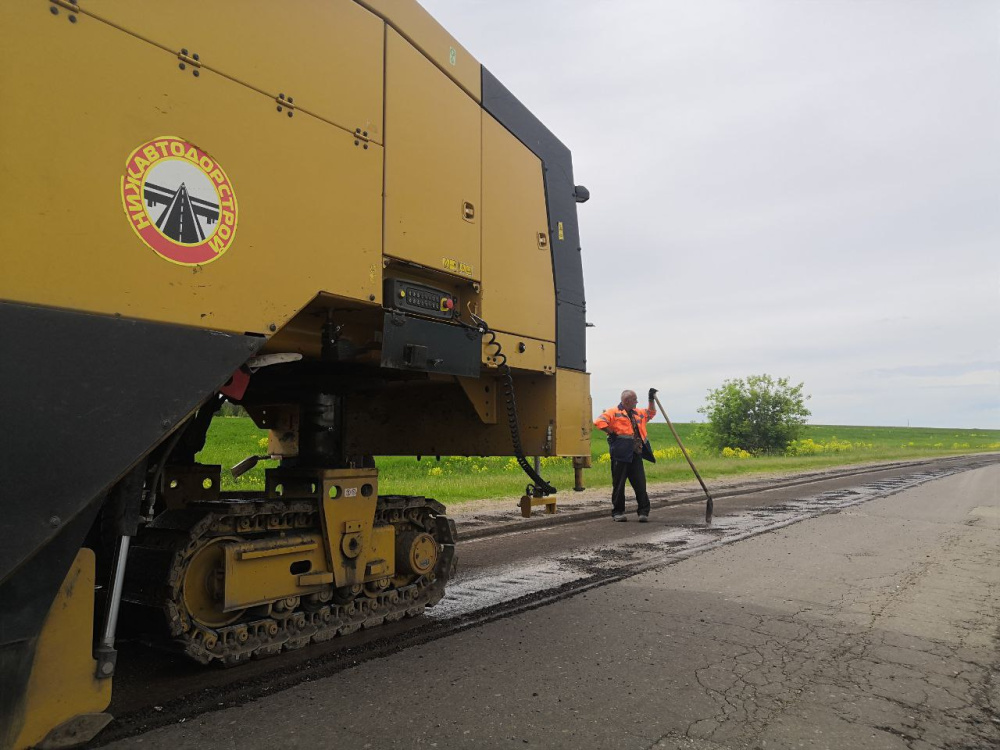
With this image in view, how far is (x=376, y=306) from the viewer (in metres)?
3.57

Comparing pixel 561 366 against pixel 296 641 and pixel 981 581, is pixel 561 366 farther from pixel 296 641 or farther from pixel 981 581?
pixel 981 581

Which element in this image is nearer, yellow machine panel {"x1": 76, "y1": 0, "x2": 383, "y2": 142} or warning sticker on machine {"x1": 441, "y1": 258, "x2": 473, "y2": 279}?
yellow machine panel {"x1": 76, "y1": 0, "x2": 383, "y2": 142}

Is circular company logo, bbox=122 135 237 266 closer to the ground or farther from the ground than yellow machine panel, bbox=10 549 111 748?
farther from the ground

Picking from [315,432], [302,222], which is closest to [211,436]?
[315,432]

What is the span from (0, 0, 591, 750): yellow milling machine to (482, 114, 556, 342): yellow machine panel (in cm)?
2

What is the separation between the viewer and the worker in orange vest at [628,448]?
10.3m

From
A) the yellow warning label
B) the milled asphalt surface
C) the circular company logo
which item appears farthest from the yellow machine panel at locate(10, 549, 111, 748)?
the yellow warning label

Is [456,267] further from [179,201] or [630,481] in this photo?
[630,481]

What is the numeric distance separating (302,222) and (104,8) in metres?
1.06

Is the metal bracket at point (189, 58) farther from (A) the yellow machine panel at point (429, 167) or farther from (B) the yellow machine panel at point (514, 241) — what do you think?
(B) the yellow machine panel at point (514, 241)

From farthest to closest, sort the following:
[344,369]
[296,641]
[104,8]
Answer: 1. [344,369]
2. [296,641]
3. [104,8]

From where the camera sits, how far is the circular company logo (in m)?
2.50

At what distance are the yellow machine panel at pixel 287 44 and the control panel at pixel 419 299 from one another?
0.78 m

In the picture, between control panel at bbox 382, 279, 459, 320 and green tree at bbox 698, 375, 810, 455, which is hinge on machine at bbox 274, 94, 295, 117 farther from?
green tree at bbox 698, 375, 810, 455
